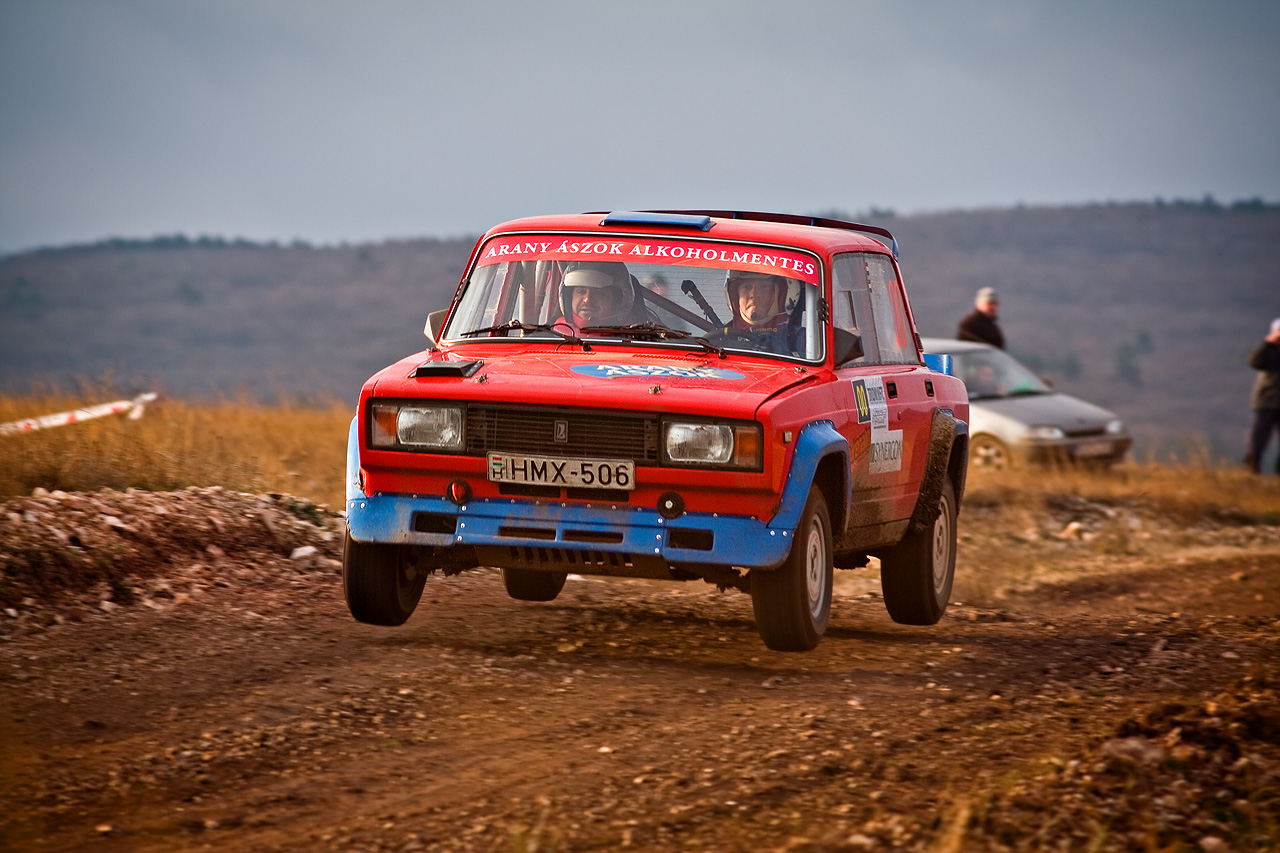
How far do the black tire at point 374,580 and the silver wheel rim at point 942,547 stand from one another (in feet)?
9.99

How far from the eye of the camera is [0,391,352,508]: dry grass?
33.1ft

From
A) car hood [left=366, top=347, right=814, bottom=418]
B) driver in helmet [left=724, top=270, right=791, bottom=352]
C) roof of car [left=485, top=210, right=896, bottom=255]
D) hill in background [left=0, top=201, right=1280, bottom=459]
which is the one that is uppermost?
roof of car [left=485, top=210, right=896, bottom=255]

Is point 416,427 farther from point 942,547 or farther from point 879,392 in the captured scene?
point 942,547

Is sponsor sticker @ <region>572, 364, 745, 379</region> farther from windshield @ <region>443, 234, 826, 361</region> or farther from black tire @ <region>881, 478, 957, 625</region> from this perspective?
black tire @ <region>881, 478, 957, 625</region>

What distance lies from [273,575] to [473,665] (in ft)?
7.34

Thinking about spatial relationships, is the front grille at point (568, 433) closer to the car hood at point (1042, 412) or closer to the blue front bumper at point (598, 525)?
the blue front bumper at point (598, 525)

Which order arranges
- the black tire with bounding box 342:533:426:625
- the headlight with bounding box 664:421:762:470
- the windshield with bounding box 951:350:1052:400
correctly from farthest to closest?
1. the windshield with bounding box 951:350:1052:400
2. the black tire with bounding box 342:533:426:625
3. the headlight with bounding box 664:421:762:470

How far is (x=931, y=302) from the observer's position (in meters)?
105

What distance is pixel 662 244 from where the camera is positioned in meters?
7.78

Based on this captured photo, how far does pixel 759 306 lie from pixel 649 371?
2.91 feet

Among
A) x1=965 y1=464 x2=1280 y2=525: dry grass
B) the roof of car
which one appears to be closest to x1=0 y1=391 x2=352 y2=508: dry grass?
the roof of car

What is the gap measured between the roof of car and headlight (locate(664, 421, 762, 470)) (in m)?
1.50

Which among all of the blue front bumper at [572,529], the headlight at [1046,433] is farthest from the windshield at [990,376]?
the blue front bumper at [572,529]

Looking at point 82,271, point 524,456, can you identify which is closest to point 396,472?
point 524,456
